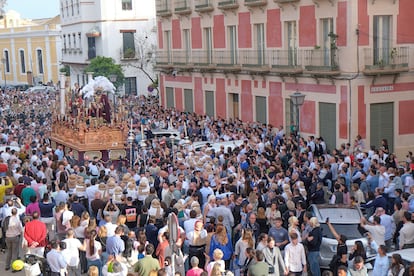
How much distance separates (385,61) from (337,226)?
14.1 m

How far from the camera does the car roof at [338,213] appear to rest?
1546cm

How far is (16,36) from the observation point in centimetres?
8262

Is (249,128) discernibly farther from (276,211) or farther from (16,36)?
(16,36)

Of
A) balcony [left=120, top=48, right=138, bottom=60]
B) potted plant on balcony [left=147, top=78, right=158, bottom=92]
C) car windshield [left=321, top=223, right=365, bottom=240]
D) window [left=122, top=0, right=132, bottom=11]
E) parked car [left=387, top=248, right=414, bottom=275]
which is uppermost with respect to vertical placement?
window [left=122, top=0, right=132, bottom=11]

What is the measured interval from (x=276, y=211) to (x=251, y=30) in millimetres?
20330

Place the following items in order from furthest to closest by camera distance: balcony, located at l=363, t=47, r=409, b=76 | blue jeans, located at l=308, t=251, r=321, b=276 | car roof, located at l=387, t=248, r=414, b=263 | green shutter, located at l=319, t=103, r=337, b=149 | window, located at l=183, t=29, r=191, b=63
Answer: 1. window, located at l=183, t=29, r=191, b=63
2. green shutter, located at l=319, t=103, r=337, b=149
3. balcony, located at l=363, t=47, r=409, b=76
4. blue jeans, located at l=308, t=251, r=321, b=276
5. car roof, located at l=387, t=248, r=414, b=263

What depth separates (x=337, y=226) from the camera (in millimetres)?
15320

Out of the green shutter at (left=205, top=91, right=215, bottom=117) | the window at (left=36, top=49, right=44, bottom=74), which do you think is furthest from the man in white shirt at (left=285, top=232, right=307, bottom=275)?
the window at (left=36, top=49, right=44, bottom=74)

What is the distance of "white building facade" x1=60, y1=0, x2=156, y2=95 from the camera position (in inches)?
2279

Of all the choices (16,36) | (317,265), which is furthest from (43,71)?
(317,265)

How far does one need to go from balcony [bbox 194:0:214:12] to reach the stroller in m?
25.4

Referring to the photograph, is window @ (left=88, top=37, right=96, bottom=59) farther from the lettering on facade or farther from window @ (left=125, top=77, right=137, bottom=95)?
the lettering on facade

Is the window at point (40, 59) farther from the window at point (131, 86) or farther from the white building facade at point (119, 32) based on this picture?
the window at point (131, 86)

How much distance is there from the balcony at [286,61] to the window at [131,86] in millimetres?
27526
